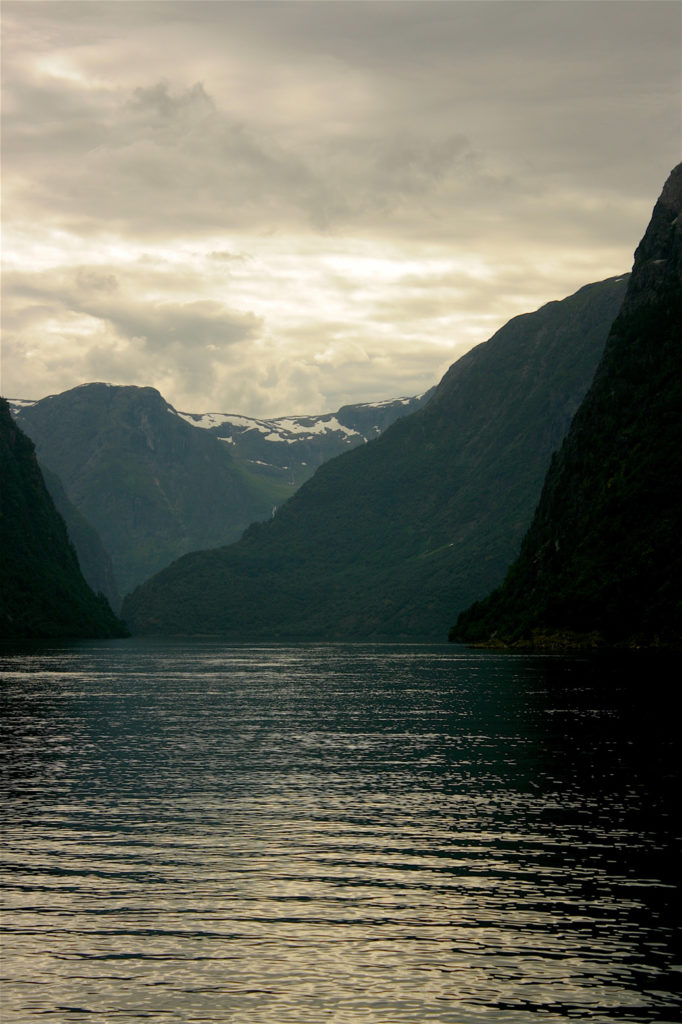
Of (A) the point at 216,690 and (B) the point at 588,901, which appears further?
(A) the point at 216,690

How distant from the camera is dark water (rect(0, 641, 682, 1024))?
27562 millimetres

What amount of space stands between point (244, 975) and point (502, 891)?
38.5ft

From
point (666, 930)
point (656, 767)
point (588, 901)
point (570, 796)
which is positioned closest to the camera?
point (666, 930)

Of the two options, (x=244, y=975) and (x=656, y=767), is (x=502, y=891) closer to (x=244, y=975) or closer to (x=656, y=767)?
(x=244, y=975)

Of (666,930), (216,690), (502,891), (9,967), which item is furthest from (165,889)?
(216,690)

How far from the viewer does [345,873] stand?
3953 centimetres

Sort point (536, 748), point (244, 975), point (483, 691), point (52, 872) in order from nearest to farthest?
point (244, 975), point (52, 872), point (536, 748), point (483, 691)

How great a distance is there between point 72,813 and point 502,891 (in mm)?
23583

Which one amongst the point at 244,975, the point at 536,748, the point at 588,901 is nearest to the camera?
the point at 244,975

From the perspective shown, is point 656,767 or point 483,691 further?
point 483,691

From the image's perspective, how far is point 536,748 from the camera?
74750mm

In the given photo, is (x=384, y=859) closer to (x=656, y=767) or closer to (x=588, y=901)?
(x=588, y=901)

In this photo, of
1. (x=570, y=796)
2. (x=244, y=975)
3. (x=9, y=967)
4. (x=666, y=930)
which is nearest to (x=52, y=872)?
(x=9, y=967)

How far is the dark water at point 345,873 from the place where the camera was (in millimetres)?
27562
